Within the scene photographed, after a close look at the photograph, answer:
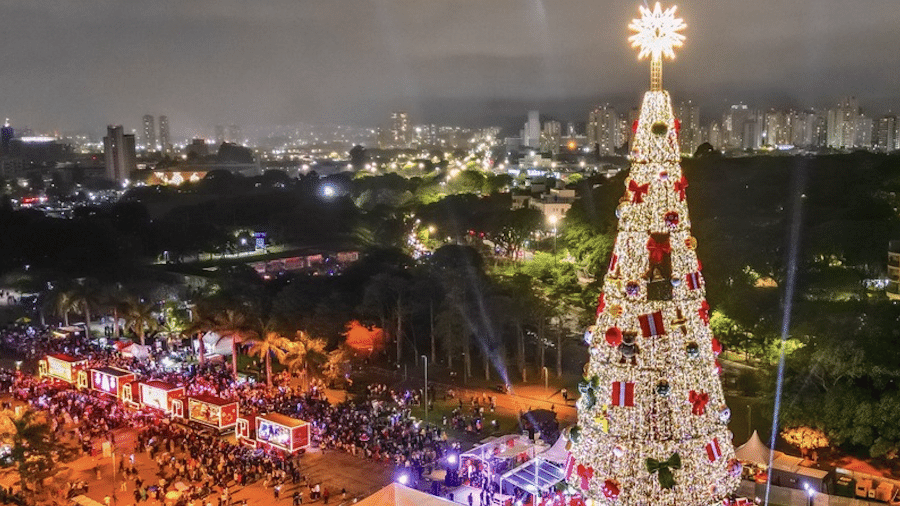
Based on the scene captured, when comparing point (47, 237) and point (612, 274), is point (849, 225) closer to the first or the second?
point (612, 274)

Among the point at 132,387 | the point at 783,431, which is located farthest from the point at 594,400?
the point at 132,387

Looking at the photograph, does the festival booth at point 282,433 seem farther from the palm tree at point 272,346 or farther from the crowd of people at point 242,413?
the palm tree at point 272,346

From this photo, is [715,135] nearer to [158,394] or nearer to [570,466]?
[158,394]

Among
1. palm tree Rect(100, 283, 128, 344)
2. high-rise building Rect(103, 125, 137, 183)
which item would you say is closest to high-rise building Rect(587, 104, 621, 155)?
high-rise building Rect(103, 125, 137, 183)

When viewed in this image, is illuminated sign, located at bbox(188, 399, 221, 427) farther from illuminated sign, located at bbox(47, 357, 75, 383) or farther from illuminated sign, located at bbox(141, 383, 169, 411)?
illuminated sign, located at bbox(47, 357, 75, 383)

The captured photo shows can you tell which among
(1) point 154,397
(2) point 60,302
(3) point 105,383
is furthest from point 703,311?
(2) point 60,302

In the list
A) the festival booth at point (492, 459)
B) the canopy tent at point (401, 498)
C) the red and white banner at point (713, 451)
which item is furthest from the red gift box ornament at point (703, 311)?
the festival booth at point (492, 459)
